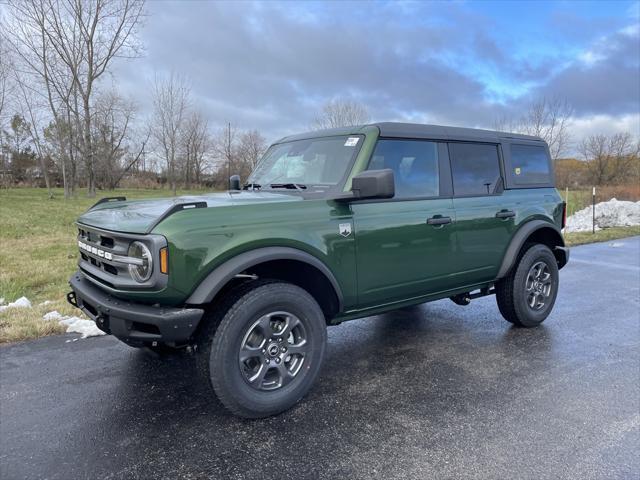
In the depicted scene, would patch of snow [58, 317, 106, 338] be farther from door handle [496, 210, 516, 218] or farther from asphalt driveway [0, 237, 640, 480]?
door handle [496, 210, 516, 218]

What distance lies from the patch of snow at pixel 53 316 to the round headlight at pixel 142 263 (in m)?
2.68

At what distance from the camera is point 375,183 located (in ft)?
9.40

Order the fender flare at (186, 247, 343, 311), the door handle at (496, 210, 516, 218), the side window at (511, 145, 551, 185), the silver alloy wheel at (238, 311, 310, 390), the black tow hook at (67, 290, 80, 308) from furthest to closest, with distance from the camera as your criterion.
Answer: the side window at (511, 145, 551, 185)
the door handle at (496, 210, 516, 218)
the black tow hook at (67, 290, 80, 308)
the silver alloy wheel at (238, 311, 310, 390)
the fender flare at (186, 247, 343, 311)

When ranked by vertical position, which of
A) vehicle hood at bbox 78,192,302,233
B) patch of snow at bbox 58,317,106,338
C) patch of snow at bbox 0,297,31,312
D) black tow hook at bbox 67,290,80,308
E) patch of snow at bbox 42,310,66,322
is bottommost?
patch of snow at bbox 58,317,106,338

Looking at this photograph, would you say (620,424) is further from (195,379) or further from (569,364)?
(195,379)

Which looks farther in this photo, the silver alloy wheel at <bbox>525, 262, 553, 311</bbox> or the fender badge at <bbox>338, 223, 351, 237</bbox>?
the silver alloy wheel at <bbox>525, 262, 553, 311</bbox>

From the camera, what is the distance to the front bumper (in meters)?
2.42

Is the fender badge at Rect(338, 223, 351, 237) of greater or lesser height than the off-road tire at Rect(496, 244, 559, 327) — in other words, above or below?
above

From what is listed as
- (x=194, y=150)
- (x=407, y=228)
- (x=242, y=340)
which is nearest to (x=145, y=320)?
(x=242, y=340)

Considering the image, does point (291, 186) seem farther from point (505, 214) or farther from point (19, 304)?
point (19, 304)

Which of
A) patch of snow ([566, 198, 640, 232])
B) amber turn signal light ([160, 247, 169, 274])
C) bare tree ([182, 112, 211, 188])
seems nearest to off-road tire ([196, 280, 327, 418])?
amber turn signal light ([160, 247, 169, 274])

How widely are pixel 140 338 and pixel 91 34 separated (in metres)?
29.7

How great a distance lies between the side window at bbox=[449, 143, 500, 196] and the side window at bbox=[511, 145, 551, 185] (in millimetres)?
304

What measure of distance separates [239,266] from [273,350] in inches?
25.3
